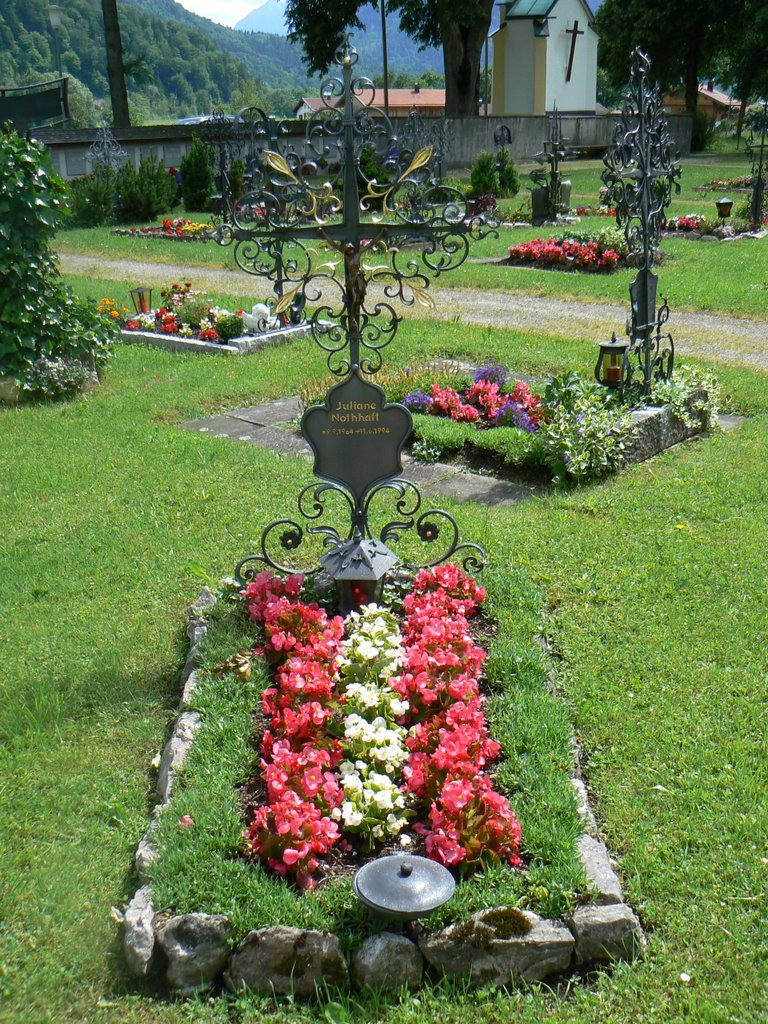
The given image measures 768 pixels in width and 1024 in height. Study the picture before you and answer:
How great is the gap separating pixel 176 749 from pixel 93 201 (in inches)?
912

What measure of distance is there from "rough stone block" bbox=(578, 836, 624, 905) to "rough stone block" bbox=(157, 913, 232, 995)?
1119 mm

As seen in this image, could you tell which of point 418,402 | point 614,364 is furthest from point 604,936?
point 418,402

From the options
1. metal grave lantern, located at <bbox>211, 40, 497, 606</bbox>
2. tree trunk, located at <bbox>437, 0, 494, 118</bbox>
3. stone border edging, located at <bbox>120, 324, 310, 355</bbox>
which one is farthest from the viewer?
tree trunk, located at <bbox>437, 0, 494, 118</bbox>

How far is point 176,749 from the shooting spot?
387cm

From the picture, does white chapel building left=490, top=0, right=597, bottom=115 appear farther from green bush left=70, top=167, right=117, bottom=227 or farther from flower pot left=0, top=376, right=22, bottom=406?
flower pot left=0, top=376, right=22, bottom=406

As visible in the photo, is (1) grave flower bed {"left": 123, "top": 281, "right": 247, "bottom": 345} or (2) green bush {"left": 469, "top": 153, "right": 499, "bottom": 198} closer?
(1) grave flower bed {"left": 123, "top": 281, "right": 247, "bottom": 345}

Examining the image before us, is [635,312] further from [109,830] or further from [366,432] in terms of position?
[109,830]

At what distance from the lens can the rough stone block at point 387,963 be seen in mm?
2900

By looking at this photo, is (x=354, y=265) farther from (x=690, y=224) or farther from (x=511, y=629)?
(x=690, y=224)

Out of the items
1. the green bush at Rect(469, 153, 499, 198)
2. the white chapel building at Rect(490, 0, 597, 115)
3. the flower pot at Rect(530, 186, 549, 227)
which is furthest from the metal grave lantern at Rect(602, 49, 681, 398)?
the white chapel building at Rect(490, 0, 597, 115)

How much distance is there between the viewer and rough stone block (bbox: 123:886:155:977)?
2.97 m

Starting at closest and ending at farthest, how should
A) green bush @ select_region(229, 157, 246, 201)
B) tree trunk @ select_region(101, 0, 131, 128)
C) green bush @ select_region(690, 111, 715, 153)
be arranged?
1. green bush @ select_region(229, 157, 246, 201)
2. tree trunk @ select_region(101, 0, 131, 128)
3. green bush @ select_region(690, 111, 715, 153)

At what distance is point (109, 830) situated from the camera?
364 centimetres

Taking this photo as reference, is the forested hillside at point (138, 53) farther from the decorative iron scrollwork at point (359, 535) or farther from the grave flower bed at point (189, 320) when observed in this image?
the decorative iron scrollwork at point (359, 535)
